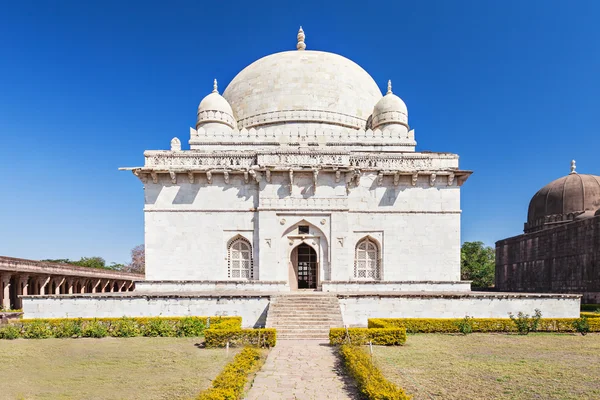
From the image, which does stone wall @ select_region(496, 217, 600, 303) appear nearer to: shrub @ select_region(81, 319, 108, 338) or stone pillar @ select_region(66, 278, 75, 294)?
shrub @ select_region(81, 319, 108, 338)

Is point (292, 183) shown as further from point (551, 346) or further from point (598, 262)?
point (598, 262)

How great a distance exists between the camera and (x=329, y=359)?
11.1m

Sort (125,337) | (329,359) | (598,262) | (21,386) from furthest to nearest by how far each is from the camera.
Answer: (598,262), (125,337), (329,359), (21,386)

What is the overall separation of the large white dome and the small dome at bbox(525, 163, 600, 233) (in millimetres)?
17399

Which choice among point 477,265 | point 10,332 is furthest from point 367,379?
point 477,265

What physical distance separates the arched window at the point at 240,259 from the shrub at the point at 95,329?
8.14m

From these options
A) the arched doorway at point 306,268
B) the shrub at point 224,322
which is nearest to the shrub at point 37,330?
the shrub at point 224,322

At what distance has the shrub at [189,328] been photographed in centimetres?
1489

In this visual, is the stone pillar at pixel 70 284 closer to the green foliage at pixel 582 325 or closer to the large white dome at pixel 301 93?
the large white dome at pixel 301 93

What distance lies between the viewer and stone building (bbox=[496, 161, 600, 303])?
80.5 ft

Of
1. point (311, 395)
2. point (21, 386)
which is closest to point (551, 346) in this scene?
point (311, 395)

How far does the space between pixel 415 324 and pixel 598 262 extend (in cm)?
1556

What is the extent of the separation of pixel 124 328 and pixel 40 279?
2013 cm

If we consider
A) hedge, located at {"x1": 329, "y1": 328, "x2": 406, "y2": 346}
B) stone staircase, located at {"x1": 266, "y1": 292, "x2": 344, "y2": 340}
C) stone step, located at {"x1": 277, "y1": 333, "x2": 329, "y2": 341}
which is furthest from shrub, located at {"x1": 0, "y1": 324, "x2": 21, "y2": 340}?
hedge, located at {"x1": 329, "y1": 328, "x2": 406, "y2": 346}
